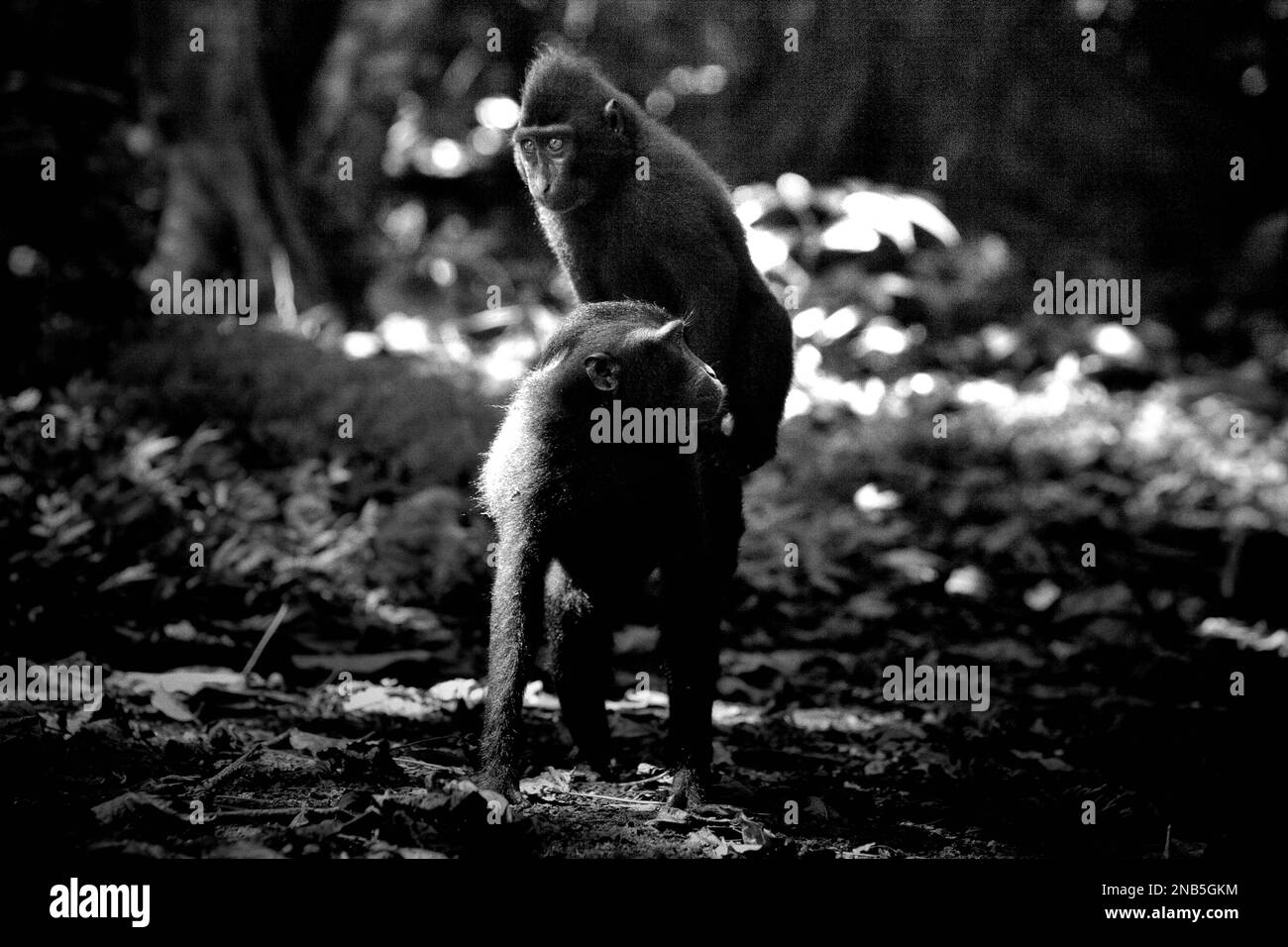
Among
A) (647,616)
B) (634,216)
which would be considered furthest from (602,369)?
(647,616)

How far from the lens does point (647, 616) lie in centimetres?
672

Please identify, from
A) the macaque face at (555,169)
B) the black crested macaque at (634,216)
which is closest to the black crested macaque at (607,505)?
the black crested macaque at (634,216)

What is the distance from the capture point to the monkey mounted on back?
4.23 meters

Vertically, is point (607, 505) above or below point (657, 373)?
below

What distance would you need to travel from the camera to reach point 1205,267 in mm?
14641

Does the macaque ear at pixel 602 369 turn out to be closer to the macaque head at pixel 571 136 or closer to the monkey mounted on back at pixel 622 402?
the monkey mounted on back at pixel 622 402

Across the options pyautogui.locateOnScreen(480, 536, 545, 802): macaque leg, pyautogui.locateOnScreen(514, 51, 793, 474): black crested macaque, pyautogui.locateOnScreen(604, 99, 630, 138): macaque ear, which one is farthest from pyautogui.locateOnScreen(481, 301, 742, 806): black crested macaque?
pyautogui.locateOnScreen(604, 99, 630, 138): macaque ear

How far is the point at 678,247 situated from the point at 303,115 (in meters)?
9.81

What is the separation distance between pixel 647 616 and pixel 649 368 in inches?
108

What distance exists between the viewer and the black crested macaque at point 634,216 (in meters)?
4.71

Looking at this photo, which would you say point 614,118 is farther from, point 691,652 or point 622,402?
point 691,652

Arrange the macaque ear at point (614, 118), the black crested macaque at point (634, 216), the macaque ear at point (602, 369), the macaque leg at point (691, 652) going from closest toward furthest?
1. the macaque ear at point (602, 369)
2. the macaque leg at point (691, 652)
3. the black crested macaque at point (634, 216)
4. the macaque ear at point (614, 118)

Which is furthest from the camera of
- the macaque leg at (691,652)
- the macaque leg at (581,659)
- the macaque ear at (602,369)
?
the macaque leg at (581,659)
